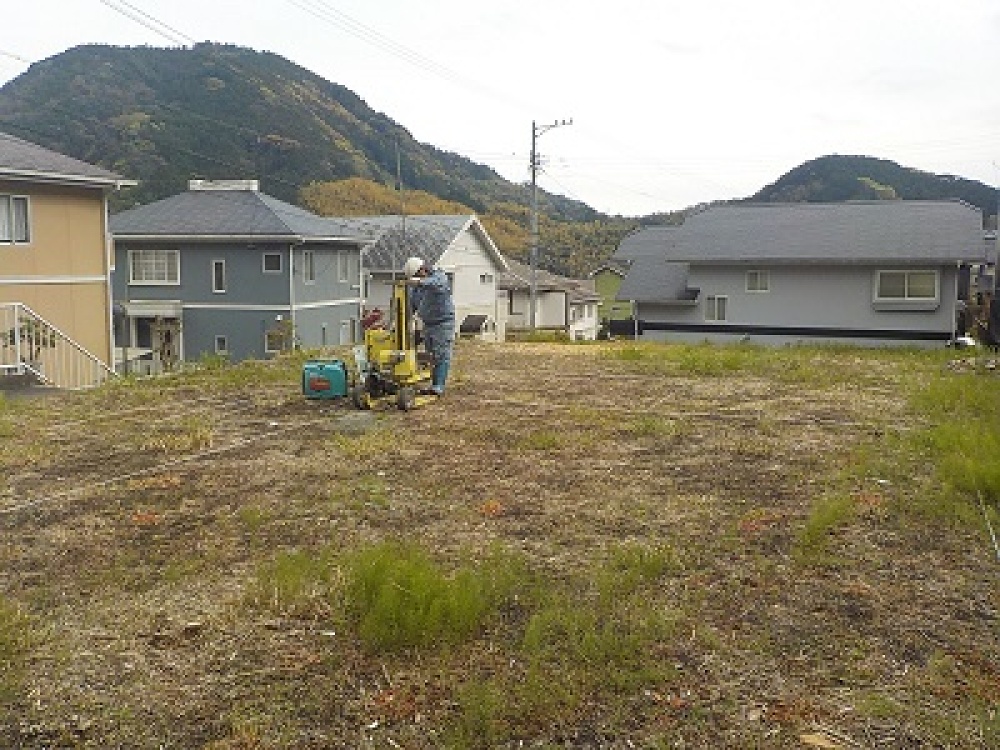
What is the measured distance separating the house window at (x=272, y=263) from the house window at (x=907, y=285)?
50.0ft

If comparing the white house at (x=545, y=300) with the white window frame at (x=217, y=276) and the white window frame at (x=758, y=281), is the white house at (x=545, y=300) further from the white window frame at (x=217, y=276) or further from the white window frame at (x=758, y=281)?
the white window frame at (x=217, y=276)

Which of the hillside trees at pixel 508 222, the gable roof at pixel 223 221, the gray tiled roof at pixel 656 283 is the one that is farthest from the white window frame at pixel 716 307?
the hillside trees at pixel 508 222

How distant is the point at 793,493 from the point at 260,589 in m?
3.33

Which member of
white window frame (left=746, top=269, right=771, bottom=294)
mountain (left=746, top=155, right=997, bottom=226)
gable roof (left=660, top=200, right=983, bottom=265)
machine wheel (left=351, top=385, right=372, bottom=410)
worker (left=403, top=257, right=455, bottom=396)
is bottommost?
machine wheel (left=351, top=385, right=372, bottom=410)

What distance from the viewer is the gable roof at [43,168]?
12.6m

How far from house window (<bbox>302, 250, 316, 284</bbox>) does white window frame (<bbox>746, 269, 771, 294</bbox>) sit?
39.0 ft

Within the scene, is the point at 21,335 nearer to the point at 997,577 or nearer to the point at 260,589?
the point at 260,589

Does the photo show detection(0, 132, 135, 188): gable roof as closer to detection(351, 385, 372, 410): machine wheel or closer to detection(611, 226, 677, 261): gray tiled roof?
detection(351, 385, 372, 410): machine wheel

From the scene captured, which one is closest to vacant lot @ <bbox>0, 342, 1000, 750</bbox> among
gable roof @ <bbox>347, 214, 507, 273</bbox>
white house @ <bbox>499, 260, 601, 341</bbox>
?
gable roof @ <bbox>347, 214, 507, 273</bbox>

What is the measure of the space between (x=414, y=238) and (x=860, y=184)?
33.0 metres

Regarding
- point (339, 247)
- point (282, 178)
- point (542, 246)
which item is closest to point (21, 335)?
point (339, 247)

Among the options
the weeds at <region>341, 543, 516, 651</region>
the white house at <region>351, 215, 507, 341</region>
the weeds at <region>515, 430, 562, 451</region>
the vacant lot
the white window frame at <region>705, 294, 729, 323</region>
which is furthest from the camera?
the white house at <region>351, 215, 507, 341</region>

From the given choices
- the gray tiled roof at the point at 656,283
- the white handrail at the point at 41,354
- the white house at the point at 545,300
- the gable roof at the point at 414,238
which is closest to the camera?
the white handrail at the point at 41,354

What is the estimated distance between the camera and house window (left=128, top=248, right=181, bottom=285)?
75.6 ft
